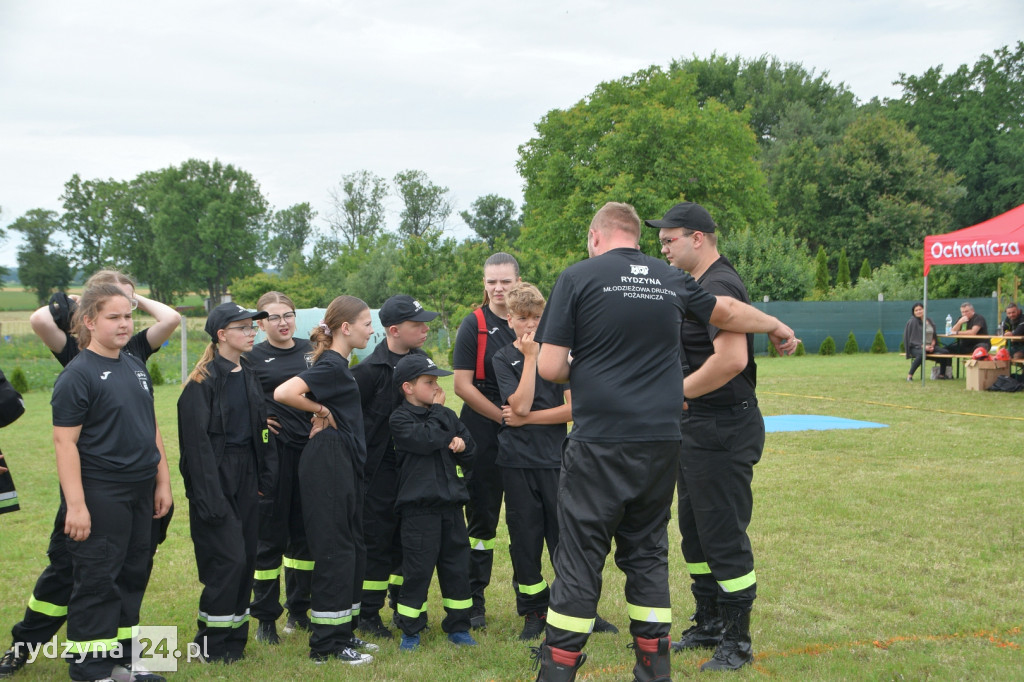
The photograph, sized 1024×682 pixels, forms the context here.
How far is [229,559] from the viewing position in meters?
4.40

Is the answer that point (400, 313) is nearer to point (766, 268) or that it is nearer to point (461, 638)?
point (461, 638)

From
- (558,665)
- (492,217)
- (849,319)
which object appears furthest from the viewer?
(492,217)

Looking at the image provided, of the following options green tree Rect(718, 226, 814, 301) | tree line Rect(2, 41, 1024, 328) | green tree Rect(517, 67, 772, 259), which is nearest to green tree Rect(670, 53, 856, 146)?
tree line Rect(2, 41, 1024, 328)

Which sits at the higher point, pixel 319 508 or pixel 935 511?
pixel 319 508

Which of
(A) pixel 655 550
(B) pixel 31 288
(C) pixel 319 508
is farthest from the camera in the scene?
(B) pixel 31 288

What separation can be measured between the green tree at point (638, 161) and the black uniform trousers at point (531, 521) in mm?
34677

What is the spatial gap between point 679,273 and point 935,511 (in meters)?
5.07

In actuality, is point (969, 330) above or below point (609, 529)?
above

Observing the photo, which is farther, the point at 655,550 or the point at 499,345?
the point at 499,345

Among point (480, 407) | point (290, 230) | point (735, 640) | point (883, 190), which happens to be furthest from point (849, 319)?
point (290, 230)

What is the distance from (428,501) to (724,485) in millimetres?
1599

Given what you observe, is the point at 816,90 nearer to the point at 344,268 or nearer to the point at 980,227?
the point at 344,268

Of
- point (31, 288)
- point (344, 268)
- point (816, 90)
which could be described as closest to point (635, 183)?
point (344, 268)

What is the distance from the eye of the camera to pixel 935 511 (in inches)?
301
